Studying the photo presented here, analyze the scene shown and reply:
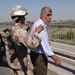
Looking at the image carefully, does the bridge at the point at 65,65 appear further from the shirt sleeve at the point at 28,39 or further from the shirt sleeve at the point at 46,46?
the shirt sleeve at the point at 28,39

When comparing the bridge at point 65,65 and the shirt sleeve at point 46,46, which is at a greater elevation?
the shirt sleeve at point 46,46

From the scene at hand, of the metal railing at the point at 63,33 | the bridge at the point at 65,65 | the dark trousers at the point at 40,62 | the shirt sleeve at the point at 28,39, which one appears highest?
the shirt sleeve at the point at 28,39

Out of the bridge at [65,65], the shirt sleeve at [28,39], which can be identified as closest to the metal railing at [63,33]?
the bridge at [65,65]

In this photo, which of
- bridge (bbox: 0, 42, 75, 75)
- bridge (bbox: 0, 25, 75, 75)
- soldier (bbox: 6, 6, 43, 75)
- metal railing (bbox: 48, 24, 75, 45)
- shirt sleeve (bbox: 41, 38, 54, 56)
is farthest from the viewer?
metal railing (bbox: 48, 24, 75, 45)

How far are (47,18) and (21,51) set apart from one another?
3.13 ft

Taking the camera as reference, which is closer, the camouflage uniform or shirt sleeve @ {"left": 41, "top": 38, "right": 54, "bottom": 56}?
the camouflage uniform

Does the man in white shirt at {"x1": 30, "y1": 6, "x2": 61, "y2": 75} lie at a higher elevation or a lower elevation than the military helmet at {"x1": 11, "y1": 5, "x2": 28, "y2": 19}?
lower

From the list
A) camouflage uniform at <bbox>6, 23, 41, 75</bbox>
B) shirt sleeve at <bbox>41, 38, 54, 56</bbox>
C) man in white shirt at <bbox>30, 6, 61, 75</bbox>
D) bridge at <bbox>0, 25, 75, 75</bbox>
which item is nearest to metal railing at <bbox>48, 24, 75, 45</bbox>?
bridge at <bbox>0, 25, 75, 75</bbox>

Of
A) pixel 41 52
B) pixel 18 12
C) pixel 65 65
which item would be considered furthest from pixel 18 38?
pixel 65 65

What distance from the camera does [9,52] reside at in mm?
4109

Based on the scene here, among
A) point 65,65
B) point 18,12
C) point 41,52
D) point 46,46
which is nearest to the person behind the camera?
point 18,12

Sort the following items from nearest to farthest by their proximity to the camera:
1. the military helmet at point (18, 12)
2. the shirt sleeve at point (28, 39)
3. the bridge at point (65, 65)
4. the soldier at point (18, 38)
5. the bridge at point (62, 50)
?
the shirt sleeve at point (28, 39) < the soldier at point (18, 38) < the military helmet at point (18, 12) < the bridge at point (65, 65) < the bridge at point (62, 50)

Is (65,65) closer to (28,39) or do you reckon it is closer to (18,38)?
(18,38)

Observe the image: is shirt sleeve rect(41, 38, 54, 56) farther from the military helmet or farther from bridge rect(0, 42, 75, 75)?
bridge rect(0, 42, 75, 75)
